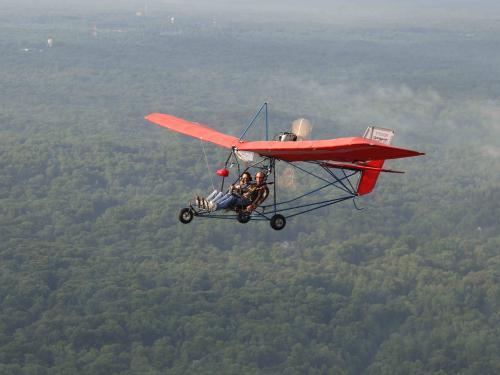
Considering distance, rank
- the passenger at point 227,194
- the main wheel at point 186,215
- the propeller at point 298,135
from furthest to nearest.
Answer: the propeller at point 298,135, the passenger at point 227,194, the main wheel at point 186,215

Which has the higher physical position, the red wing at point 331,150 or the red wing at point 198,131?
the red wing at point 331,150

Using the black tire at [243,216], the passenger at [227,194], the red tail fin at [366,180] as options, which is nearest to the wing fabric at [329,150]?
the passenger at [227,194]

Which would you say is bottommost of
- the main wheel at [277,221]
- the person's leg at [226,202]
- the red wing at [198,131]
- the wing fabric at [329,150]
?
the main wheel at [277,221]

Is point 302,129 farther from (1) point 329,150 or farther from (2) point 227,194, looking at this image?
(1) point 329,150

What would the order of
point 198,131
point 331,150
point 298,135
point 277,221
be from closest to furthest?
point 331,150 → point 277,221 → point 298,135 → point 198,131

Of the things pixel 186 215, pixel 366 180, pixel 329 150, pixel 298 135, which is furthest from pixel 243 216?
pixel 366 180

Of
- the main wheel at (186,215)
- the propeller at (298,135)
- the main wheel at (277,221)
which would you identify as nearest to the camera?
the main wheel at (186,215)

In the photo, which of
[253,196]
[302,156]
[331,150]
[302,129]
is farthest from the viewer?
[302,129]

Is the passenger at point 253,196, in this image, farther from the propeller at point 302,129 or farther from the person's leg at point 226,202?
the propeller at point 302,129
